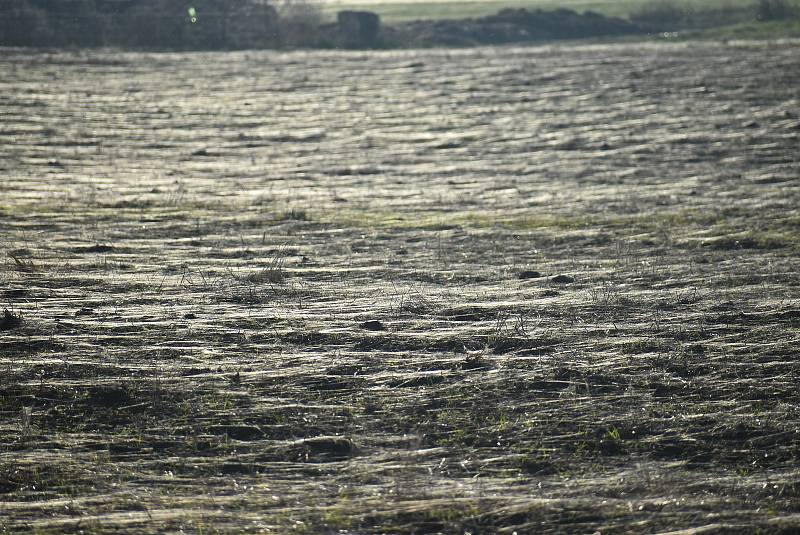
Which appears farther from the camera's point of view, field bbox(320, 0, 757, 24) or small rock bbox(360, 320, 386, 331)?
field bbox(320, 0, 757, 24)

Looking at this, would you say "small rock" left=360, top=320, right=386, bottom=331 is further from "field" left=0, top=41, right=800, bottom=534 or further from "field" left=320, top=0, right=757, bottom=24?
"field" left=320, top=0, right=757, bottom=24

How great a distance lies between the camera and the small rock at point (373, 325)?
6812 mm

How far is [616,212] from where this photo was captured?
11.5 m

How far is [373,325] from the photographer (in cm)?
686

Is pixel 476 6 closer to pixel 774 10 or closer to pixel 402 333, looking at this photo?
pixel 774 10

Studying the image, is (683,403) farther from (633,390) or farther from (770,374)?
(770,374)

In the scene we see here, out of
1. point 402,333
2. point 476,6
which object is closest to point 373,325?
point 402,333

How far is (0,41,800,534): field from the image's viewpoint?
178 inches

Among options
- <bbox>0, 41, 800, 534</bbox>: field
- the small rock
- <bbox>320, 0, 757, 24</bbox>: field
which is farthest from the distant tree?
the small rock

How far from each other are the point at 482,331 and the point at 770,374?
6.18 ft

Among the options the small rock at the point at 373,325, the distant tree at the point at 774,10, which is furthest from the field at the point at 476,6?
the small rock at the point at 373,325

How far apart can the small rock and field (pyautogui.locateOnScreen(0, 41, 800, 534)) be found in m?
0.03

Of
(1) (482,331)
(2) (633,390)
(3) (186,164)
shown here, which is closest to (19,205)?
(3) (186,164)

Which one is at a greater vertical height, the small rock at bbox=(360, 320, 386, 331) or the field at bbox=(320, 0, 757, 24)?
the field at bbox=(320, 0, 757, 24)
